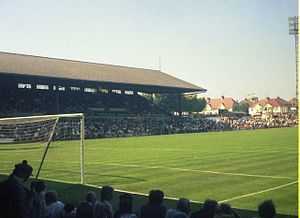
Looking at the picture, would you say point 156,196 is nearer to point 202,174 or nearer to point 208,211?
point 208,211

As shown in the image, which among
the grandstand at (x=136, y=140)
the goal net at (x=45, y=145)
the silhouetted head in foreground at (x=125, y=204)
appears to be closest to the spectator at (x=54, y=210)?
the silhouetted head in foreground at (x=125, y=204)

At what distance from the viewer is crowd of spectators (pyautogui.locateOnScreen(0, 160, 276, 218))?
4.11 metres

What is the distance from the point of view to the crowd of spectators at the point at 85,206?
4.11 meters

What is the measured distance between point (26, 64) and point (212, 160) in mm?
22805

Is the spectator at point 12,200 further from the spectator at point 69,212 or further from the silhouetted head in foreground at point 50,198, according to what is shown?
the silhouetted head in foreground at point 50,198

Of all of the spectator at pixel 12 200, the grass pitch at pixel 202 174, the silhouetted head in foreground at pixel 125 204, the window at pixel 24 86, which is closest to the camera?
the spectator at pixel 12 200

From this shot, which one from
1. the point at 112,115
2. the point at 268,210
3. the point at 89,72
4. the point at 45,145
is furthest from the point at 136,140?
the point at 268,210

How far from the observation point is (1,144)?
2564cm

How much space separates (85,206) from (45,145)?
2109 cm

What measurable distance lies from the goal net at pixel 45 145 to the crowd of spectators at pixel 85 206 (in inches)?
188

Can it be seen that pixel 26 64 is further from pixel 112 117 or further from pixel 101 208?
pixel 101 208

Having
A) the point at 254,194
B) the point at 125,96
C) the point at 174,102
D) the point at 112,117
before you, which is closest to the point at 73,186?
the point at 254,194

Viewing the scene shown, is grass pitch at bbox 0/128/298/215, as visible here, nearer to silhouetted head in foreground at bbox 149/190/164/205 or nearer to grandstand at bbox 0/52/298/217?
grandstand at bbox 0/52/298/217

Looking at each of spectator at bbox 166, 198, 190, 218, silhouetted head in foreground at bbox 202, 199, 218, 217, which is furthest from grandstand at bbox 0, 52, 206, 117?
silhouetted head in foreground at bbox 202, 199, 218, 217
